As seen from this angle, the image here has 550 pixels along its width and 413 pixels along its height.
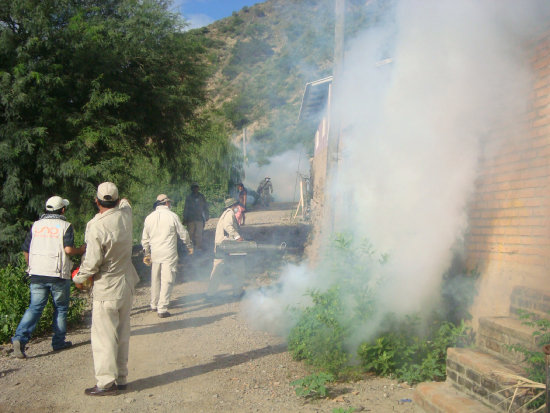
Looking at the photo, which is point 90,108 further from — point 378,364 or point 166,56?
point 378,364

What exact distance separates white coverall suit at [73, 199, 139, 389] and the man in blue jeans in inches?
48.7

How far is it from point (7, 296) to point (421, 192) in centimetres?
552

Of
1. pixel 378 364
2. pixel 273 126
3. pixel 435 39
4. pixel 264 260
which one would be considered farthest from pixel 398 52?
pixel 273 126

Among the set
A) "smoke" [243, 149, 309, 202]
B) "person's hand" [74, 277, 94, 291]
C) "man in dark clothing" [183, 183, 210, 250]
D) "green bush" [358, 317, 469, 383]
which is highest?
"smoke" [243, 149, 309, 202]

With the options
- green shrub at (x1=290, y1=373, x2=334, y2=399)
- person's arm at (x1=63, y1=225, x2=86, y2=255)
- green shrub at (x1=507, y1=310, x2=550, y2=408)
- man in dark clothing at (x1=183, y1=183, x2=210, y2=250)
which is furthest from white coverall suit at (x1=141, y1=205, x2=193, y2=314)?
green shrub at (x1=507, y1=310, x2=550, y2=408)

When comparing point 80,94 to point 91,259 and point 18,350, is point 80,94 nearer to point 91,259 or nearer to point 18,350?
point 18,350

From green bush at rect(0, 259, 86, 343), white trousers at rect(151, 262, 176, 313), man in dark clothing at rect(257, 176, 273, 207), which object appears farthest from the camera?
man in dark clothing at rect(257, 176, 273, 207)

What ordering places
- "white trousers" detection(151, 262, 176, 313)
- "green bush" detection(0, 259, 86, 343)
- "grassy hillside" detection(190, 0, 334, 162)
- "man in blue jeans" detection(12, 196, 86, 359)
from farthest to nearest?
"grassy hillside" detection(190, 0, 334, 162) → "white trousers" detection(151, 262, 176, 313) → "green bush" detection(0, 259, 86, 343) → "man in blue jeans" detection(12, 196, 86, 359)

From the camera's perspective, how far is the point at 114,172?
8.91 metres

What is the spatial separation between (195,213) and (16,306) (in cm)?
550

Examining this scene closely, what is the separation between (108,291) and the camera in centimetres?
431

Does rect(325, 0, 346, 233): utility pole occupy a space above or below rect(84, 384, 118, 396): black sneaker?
above

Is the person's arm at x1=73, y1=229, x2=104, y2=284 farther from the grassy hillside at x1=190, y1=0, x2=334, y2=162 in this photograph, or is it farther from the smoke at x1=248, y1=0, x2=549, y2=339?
the grassy hillside at x1=190, y1=0, x2=334, y2=162

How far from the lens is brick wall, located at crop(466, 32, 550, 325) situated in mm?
3627
